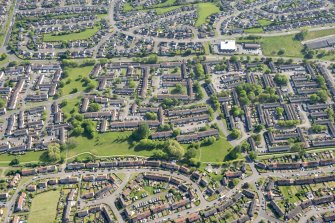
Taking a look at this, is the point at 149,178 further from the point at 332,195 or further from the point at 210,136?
the point at 332,195

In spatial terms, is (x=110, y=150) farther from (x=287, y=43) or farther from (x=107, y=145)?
(x=287, y=43)

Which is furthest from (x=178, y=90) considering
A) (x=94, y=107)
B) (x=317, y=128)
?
(x=317, y=128)

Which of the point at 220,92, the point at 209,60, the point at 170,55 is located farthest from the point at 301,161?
the point at 170,55

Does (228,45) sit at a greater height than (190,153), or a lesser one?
greater

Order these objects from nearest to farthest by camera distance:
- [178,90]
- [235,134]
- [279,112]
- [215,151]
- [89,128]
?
[215,151], [235,134], [89,128], [279,112], [178,90]

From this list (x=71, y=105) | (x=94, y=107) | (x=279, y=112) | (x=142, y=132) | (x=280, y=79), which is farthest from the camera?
(x=280, y=79)

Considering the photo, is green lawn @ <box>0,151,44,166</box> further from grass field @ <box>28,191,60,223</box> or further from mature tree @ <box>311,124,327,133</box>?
mature tree @ <box>311,124,327,133</box>

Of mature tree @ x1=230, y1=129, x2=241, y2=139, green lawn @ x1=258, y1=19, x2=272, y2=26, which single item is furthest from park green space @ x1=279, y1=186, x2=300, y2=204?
green lawn @ x1=258, y1=19, x2=272, y2=26
